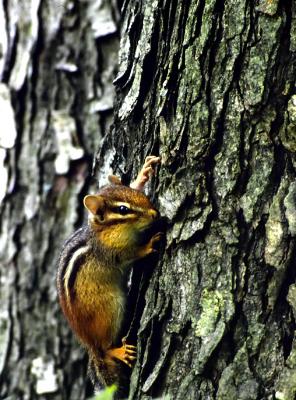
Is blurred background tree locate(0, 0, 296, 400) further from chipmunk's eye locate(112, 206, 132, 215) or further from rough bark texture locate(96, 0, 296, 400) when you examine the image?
chipmunk's eye locate(112, 206, 132, 215)

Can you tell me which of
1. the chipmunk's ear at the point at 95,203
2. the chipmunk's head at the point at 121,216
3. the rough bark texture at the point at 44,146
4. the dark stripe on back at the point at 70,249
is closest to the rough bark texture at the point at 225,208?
Result: the chipmunk's head at the point at 121,216

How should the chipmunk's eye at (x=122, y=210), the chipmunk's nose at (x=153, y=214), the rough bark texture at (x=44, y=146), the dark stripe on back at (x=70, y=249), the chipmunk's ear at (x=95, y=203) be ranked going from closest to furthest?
the chipmunk's nose at (x=153, y=214) → the chipmunk's eye at (x=122, y=210) → the chipmunk's ear at (x=95, y=203) → the dark stripe on back at (x=70, y=249) → the rough bark texture at (x=44, y=146)

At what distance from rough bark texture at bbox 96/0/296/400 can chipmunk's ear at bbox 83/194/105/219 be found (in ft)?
1.92

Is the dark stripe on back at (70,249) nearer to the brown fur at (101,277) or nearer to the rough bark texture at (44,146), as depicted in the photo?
the brown fur at (101,277)

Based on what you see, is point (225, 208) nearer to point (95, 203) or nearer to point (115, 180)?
point (115, 180)

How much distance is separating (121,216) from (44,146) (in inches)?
93.2

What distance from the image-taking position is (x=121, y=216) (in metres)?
3.81

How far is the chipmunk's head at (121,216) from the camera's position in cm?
349

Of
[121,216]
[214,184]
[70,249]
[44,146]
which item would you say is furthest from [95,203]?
[44,146]

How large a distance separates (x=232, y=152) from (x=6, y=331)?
11.4 ft

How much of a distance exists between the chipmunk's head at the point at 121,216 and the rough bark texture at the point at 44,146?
2.11 m

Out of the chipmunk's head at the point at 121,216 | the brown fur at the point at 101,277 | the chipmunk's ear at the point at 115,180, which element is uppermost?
the chipmunk's ear at the point at 115,180

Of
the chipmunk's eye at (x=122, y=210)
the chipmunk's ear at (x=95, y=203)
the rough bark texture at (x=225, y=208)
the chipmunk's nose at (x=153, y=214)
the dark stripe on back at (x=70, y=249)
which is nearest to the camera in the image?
the rough bark texture at (x=225, y=208)

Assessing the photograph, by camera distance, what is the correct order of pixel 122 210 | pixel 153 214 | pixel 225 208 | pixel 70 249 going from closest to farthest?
pixel 225 208 < pixel 153 214 < pixel 122 210 < pixel 70 249
